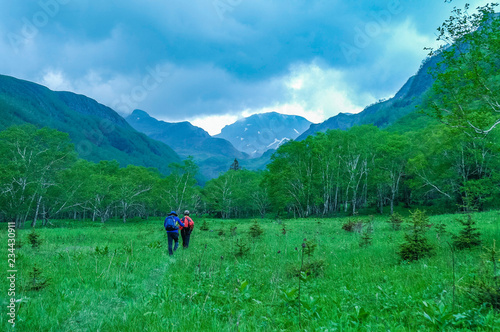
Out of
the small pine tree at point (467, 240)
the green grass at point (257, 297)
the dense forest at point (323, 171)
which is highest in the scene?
the dense forest at point (323, 171)

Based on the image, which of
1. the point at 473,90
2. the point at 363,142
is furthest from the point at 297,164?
the point at 473,90

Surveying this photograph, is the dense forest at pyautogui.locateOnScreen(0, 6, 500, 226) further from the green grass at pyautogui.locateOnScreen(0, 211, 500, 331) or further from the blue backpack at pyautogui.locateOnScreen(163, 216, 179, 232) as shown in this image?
the blue backpack at pyautogui.locateOnScreen(163, 216, 179, 232)

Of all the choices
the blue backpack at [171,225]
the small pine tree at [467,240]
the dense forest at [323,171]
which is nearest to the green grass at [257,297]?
the small pine tree at [467,240]

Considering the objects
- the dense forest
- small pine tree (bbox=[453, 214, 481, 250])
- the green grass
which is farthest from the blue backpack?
the dense forest

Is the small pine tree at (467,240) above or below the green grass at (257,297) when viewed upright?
above

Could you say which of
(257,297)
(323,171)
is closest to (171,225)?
(257,297)

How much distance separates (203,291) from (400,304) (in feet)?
12.7

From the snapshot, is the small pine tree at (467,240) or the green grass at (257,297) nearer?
the green grass at (257,297)

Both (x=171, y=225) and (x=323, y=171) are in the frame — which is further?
(x=323, y=171)

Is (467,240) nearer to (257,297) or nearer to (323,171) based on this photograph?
(257,297)

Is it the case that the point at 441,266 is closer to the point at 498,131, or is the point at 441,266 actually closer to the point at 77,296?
the point at 77,296

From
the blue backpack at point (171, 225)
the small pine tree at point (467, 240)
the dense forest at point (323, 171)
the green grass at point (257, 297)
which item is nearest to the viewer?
the green grass at point (257, 297)

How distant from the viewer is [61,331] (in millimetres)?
3697

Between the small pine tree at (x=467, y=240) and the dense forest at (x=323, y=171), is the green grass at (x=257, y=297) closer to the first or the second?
the small pine tree at (x=467, y=240)
